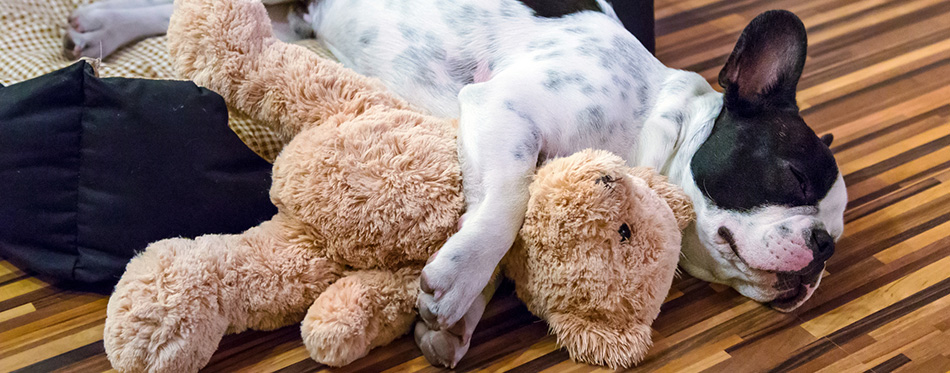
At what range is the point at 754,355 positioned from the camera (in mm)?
1459

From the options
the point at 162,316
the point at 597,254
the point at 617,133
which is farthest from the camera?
the point at 617,133

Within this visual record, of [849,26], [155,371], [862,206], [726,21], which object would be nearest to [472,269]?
[155,371]

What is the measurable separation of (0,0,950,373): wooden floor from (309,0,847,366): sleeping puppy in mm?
80

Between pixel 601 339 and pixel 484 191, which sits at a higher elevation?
pixel 484 191

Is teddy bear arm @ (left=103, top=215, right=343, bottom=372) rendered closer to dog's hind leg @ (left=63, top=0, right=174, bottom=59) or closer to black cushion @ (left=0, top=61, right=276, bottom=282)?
black cushion @ (left=0, top=61, right=276, bottom=282)

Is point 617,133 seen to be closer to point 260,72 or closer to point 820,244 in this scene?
point 820,244

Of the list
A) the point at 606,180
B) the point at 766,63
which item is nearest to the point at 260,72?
the point at 606,180

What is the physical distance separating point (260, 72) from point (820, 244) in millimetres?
1122

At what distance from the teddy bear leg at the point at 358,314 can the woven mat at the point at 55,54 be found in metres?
0.51

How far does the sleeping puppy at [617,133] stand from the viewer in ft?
4.58

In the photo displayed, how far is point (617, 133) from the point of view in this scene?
1.68 meters

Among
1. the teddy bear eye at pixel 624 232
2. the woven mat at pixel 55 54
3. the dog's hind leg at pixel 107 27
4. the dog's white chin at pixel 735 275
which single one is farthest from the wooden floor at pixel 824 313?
the dog's hind leg at pixel 107 27

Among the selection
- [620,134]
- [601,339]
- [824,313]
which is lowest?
[824,313]

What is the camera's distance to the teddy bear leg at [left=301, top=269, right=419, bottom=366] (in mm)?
1282
